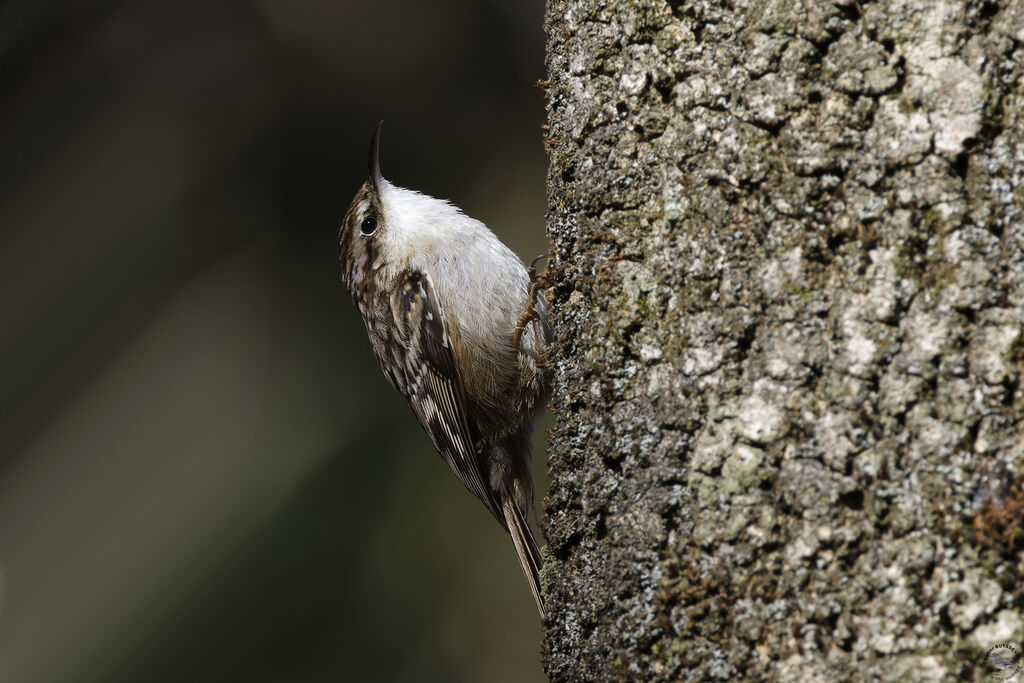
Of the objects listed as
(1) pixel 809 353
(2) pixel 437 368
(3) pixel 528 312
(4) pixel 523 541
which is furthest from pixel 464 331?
(1) pixel 809 353

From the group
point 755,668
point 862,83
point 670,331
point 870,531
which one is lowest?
point 755,668

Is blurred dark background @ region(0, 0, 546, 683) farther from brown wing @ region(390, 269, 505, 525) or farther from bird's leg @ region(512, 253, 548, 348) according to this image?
bird's leg @ region(512, 253, 548, 348)

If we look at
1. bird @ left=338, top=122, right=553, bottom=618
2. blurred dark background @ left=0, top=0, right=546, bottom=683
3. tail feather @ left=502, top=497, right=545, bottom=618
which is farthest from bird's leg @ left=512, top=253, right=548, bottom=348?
blurred dark background @ left=0, top=0, right=546, bottom=683

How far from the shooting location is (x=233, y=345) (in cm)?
514

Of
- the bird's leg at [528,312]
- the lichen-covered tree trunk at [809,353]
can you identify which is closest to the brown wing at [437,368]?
the bird's leg at [528,312]

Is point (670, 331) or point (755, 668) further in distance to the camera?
point (670, 331)

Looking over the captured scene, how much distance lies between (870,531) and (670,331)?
0.46 meters

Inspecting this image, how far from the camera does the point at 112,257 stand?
4.81 m

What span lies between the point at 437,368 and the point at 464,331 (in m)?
0.19

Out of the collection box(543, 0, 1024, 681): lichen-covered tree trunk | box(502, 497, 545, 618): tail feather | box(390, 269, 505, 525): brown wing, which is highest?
box(543, 0, 1024, 681): lichen-covered tree trunk

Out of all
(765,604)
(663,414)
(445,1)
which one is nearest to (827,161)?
(663,414)

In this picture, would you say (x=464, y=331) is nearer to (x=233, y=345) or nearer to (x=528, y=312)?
(x=528, y=312)

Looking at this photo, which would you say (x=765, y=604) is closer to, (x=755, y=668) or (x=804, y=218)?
(x=755, y=668)

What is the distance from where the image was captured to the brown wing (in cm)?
306
